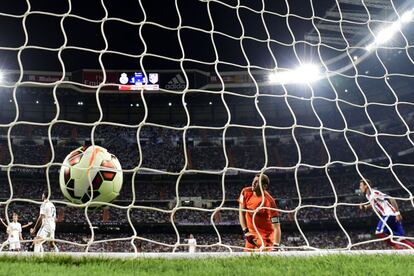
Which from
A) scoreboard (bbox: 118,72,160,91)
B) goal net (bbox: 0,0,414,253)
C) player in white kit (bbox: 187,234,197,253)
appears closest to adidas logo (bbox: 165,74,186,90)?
goal net (bbox: 0,0,414,253)

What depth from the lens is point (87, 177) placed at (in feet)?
9.95

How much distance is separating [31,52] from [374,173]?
1690cm

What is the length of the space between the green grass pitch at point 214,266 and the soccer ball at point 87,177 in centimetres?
98

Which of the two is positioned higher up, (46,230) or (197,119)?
(197,119)

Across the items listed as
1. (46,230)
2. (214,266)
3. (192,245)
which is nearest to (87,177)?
(192,245)

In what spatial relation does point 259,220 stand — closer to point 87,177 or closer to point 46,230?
point 87,177

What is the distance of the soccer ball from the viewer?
306cm

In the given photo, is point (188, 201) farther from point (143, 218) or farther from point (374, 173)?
point (374, 173)

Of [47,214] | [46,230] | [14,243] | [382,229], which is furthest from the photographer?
[46,230]

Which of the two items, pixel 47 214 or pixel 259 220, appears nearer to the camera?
pixel 259 220

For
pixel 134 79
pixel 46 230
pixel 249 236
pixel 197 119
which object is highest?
pixel 134 79

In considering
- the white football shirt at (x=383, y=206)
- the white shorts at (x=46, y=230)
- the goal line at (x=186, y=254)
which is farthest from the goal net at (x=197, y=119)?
the goal line at (x=186, y=254)

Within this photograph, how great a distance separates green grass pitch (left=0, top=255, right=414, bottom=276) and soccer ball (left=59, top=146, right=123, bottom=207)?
98 centimetres

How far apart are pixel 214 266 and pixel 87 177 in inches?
53.4
